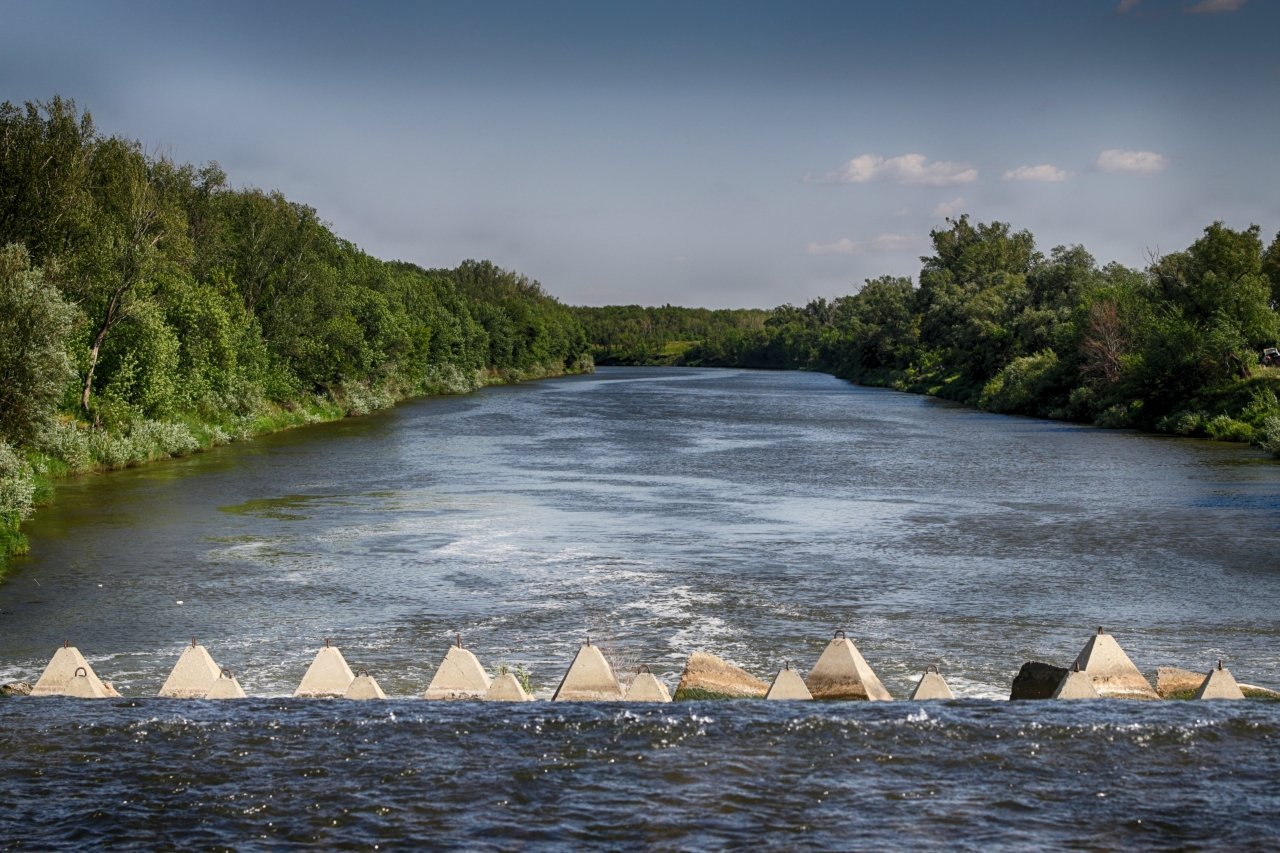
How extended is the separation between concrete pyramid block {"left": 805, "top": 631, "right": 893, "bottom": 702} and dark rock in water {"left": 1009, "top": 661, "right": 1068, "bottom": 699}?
67.0 inches

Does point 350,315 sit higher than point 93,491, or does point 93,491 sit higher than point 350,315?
point 350,315

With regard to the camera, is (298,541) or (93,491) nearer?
(298,541)

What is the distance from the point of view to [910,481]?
133 feet

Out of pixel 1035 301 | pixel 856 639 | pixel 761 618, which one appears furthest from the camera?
pixel 1035 301

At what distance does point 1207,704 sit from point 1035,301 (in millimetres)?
95432

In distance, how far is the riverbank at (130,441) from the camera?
26.7 m

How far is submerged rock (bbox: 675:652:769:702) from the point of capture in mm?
13283

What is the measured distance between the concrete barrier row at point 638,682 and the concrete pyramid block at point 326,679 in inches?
0.5

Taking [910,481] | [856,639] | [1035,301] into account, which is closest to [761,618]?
[856,639]

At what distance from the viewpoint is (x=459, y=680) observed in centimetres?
1342

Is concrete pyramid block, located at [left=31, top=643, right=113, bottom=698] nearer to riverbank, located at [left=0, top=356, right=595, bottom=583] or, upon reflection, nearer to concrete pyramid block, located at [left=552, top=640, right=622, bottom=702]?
concrete pyramid block, located at [left=552, top=640, right=622, bottom=702]

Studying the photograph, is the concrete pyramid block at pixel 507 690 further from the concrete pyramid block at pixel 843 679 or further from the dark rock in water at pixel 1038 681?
the dark rock in water at pixel 1038 681

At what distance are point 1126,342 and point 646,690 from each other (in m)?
66.0

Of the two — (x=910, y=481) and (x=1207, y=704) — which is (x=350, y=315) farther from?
(x=1207, y=704)
